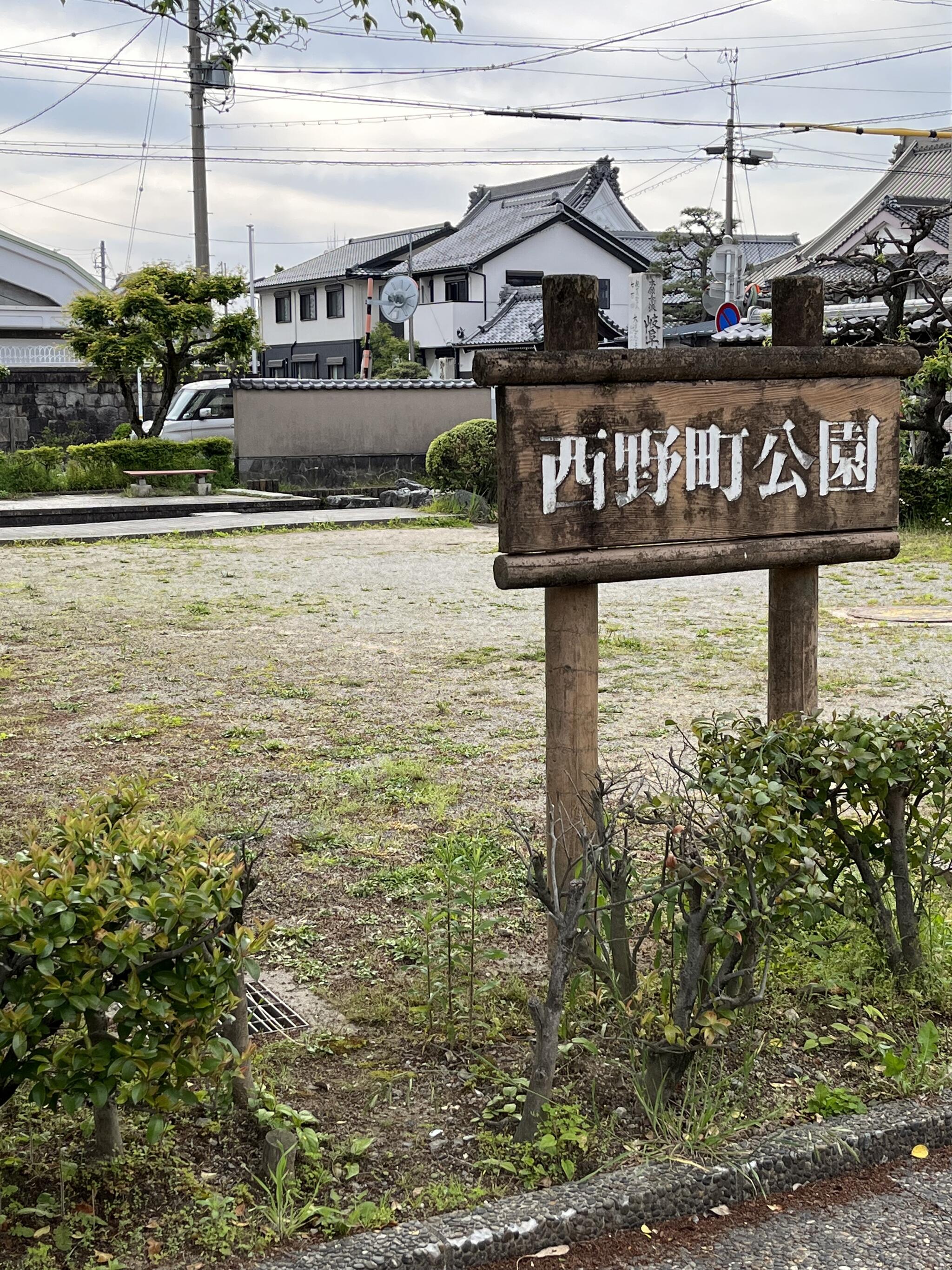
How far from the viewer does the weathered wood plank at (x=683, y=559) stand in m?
2.71

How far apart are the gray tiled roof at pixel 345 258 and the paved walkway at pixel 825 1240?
40060 millimetres

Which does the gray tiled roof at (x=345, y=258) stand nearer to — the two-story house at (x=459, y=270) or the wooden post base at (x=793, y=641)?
the two-story house at (x=459, y=270)

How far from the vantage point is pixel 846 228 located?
28.0 m

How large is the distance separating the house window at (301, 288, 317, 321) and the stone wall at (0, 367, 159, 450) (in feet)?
53.6

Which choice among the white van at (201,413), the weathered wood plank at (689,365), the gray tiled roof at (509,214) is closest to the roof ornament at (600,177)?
the gray tiled roof at (509,214)

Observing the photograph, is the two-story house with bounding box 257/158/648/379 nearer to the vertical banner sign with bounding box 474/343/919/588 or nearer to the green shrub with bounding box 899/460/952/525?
the green shrub with bounding box 899/460/952/525

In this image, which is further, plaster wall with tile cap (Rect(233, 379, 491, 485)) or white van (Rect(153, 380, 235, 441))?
white van (Rect(153, 380, 235, 441))

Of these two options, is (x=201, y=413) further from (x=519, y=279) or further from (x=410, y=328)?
(x=519, y=279)

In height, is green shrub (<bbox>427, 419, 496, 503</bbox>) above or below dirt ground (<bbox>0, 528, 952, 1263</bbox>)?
above

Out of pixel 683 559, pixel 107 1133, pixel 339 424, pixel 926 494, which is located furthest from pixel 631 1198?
pixel 339 424

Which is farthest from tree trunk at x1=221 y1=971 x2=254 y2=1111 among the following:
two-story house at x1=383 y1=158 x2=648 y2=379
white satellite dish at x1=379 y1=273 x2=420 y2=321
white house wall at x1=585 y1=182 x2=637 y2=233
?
white house wall at x1=585 y1=182 x2=637 y2=233

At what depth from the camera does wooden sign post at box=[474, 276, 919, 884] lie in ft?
8.78

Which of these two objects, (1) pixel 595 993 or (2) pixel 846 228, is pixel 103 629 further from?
(2) pixel 846 228

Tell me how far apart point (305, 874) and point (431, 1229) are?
188 cm
